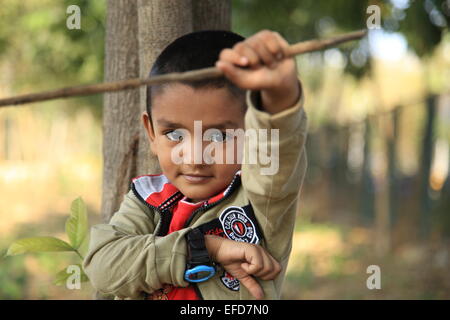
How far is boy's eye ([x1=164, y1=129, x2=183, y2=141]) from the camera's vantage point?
162 centimetres

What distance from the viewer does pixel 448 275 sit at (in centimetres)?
630

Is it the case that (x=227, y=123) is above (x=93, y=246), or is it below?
above

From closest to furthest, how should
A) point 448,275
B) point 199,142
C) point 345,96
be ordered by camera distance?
point 199,142
point 448,275
point 345,96

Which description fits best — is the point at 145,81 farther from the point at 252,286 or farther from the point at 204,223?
the point at 252,286

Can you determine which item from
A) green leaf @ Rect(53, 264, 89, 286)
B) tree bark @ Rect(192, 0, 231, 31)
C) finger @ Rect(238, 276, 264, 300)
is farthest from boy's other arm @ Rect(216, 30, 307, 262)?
tree bark @ Rect(192, 0, 231, 31)

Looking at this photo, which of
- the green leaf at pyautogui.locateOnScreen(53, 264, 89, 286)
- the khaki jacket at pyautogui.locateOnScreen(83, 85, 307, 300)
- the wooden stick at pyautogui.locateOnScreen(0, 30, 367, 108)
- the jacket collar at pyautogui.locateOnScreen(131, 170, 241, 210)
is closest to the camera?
the wooden stick at pyautogui.locateOnScreen(0, 30, 367, 108)

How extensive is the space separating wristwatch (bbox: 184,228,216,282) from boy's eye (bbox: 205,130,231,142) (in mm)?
276

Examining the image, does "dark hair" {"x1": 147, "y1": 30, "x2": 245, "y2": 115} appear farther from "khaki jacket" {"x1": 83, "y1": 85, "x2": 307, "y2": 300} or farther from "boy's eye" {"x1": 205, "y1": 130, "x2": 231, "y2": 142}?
"khaki jacket" {"x1": 83, "y1": 85, "x2": 307, "y2": 300}

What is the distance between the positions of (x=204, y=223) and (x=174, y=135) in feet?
0.92

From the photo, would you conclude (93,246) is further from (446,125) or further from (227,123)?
(446,125)

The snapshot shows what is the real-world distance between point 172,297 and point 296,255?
23.2 feet

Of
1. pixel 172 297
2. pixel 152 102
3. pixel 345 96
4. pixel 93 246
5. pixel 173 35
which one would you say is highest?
pixel 345 96

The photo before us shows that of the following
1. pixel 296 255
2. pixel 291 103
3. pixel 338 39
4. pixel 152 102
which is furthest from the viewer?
pixel 296 255

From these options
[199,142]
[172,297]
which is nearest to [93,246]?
[172,297]
